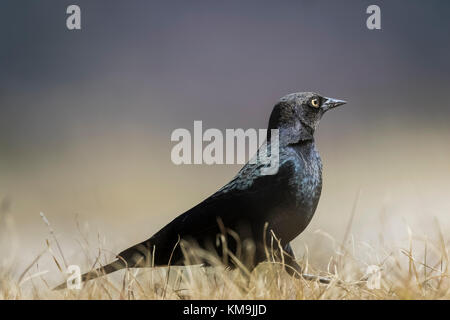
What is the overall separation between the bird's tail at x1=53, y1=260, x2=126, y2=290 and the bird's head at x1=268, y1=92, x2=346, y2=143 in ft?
3.83

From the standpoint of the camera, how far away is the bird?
2818mm

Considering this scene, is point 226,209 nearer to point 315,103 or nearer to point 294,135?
point 294,135

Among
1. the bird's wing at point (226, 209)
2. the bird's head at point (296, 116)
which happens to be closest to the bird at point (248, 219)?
the bird's wing at point (226, 209)

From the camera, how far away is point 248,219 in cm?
287

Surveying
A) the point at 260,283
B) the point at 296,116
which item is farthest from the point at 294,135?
the point at 260,283

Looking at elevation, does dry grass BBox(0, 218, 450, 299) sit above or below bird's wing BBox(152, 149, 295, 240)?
below

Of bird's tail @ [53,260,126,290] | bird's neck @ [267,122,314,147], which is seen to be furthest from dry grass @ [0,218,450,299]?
bird's neck @ [267,122,314,147]

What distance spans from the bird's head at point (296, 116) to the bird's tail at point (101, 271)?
1168 millimetres

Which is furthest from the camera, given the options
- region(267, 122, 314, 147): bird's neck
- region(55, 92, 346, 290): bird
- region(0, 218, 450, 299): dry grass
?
→ region(267, 122, 314, 147): bird's neck

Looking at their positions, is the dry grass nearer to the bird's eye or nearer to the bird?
the bird

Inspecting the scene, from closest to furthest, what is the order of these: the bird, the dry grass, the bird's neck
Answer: the dry grass
the bird
the bird's neck

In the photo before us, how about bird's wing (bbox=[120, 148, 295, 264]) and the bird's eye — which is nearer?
bird's wing (bbox=[120, 148, 295, 264])

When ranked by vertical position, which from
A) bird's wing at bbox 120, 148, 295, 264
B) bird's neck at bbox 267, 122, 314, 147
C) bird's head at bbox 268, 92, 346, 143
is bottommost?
bird's wing at bbox 120, 148, 295, 264
